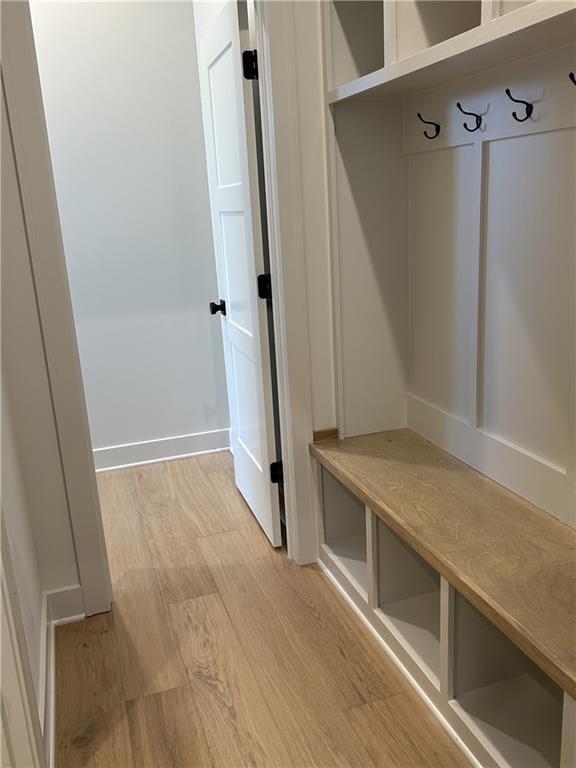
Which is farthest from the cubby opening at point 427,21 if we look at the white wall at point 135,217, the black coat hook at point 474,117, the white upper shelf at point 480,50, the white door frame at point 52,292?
the white wall at point 135,217

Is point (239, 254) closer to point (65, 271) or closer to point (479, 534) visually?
point (65, 271)

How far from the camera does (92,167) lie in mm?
3223

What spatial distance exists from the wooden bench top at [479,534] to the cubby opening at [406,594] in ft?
0.65

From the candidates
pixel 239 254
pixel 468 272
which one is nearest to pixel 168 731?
pixel 468 272

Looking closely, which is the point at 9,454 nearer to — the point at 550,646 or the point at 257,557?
the point at 257,557

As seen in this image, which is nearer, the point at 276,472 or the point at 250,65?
the point at 250,65

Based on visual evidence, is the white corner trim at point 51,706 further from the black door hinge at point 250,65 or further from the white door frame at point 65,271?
the black door hinge at point 250,65

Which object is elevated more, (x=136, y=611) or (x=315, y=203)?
(x=315, y=203)

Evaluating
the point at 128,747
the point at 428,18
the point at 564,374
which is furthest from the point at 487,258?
the point at 128,747

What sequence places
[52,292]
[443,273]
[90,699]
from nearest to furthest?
[90,699] < [52,292] < [443,273]

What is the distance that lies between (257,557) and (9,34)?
193cm

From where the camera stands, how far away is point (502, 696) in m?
1.78

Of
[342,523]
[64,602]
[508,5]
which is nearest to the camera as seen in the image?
[508,5]

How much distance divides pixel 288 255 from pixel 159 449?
1.75m
